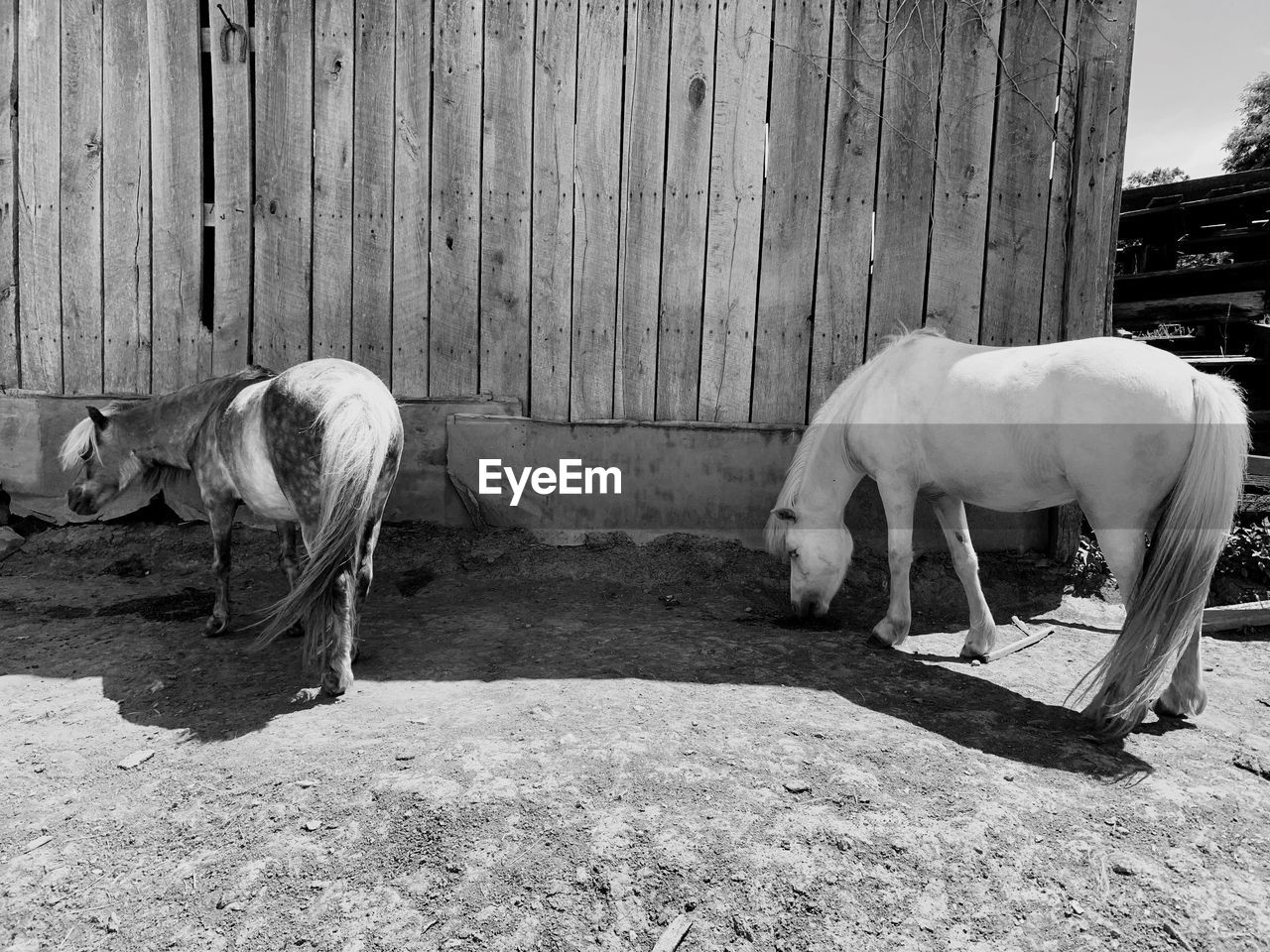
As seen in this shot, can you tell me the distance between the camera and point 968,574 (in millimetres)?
3869

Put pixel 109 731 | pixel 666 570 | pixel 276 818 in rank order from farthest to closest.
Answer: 1. pixel 666 570
2. pixel 109 731
3. pixel 276 818

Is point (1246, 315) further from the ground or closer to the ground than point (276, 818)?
further from the ground

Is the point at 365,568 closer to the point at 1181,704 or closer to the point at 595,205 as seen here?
the point at 595,205

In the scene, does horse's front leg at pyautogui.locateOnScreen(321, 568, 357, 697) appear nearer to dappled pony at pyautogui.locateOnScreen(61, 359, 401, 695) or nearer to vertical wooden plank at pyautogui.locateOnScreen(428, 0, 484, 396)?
dappled pony at pyautogui.locateOnScreen(61, 359, 401, 695)

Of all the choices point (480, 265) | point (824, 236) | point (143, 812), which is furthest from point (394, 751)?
point (824, 236)

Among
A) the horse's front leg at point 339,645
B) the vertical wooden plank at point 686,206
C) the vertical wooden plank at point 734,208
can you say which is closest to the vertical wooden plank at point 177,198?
the horse's front leg at point 339,645

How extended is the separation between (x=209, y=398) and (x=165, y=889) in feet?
8.42

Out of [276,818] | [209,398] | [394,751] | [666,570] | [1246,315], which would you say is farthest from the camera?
[1246,315]

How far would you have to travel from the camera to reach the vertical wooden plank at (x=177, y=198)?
4.77 metres


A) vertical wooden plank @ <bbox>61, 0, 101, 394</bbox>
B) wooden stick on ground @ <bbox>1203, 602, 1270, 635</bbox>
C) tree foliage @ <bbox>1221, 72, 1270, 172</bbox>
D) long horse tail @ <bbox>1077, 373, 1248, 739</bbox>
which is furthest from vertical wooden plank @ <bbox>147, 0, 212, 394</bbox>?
tree foliage @ <bbox>1221, 72, 1270, 172</bbox>

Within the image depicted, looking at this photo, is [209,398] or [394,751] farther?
[209,398]

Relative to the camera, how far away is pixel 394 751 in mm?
2553

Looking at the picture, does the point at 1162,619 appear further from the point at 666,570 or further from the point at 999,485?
the point at 666,570

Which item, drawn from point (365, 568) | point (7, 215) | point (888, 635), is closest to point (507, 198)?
point (365, 568)
